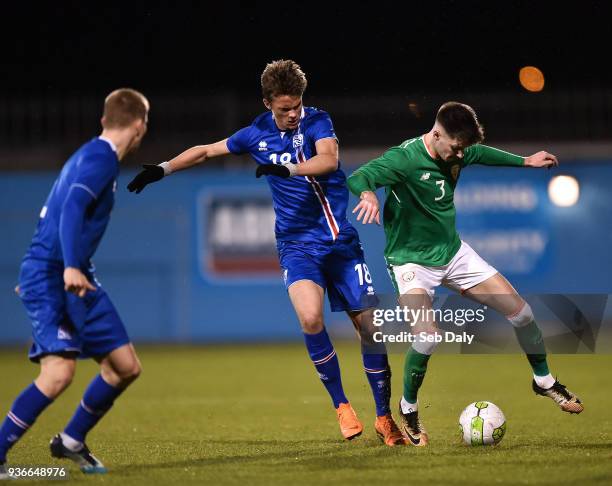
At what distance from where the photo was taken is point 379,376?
7.64m

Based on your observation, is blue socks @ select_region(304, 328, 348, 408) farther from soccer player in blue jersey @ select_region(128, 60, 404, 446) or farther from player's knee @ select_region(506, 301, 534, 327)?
player's knee @ select_region(506, 301, 534, 327)

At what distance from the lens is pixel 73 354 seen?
600 centimetres

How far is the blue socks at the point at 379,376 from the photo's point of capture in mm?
7594

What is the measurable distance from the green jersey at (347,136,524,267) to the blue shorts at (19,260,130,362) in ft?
7.42

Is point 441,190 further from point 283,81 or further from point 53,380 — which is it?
point 53,380

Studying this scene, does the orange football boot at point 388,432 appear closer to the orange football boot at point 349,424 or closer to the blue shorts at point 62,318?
the orange football boot at point 349,424

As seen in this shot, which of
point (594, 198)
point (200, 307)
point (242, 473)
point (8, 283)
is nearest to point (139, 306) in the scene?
point (200, 307)

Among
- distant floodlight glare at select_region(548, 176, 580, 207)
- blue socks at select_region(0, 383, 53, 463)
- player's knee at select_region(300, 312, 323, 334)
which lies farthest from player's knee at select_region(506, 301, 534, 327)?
distant floodlight glare at select_region(548, 176, 580, 207)

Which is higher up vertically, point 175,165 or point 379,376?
point 175,165

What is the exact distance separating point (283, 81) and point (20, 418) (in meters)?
2.85

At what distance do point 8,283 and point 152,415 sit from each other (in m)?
8.58

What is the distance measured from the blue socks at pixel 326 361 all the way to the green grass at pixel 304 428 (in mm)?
→ 341

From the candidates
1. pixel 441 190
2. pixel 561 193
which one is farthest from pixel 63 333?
pixel 561 193

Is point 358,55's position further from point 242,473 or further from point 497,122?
point 242,473
